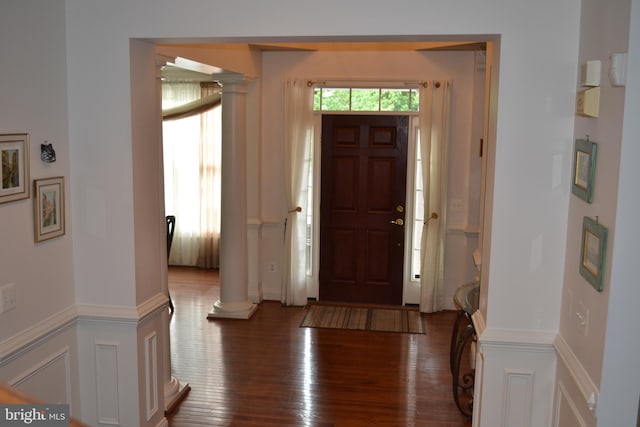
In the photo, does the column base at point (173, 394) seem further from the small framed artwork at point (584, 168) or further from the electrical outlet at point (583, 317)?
the small framed artwork at point (584, 168)

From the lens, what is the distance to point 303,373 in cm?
518

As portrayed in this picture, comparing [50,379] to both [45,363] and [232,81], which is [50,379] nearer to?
[45,363]

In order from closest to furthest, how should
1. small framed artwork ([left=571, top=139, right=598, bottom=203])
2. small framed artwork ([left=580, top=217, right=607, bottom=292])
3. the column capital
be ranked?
small framed artwork ([left=580, top=217, right=607, bottom=292]) < small framed artwork ([left=571, top=139, right=598, bottom=203]) < the column capital

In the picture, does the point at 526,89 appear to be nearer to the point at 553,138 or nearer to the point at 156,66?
the point at 553,138

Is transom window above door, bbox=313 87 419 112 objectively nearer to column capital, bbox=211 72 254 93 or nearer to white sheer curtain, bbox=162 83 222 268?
column capital, bbox=211 72 254 93

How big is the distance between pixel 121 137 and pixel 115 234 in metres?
0.55

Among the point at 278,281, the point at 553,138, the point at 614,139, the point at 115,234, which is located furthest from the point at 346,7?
the point at 278,281

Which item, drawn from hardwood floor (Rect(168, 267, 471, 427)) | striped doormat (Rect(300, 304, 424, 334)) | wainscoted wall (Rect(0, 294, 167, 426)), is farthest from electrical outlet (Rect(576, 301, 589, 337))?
striped doormat (Rect(300, 304, 424, 334))

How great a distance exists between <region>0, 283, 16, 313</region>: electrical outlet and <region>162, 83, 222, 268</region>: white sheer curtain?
5392mm

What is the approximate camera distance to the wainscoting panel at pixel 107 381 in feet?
12.1

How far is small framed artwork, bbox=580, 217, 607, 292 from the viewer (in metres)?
2.55

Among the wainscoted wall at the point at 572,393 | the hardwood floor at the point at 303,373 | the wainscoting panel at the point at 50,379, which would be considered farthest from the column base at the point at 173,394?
the wainscoted wall at the point at 572,393

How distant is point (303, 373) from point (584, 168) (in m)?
3.09

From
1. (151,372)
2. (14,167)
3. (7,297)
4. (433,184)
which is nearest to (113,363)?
(151,372)
